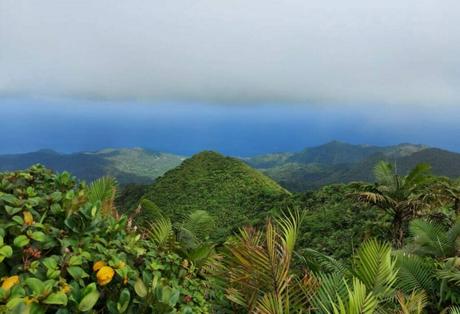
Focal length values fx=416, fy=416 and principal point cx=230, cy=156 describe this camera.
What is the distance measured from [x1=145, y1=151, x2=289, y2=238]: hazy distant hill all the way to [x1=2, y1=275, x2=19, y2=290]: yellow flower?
42.8 m

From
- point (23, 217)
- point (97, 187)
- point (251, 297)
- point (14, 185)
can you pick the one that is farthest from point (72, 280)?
point (97, 187)

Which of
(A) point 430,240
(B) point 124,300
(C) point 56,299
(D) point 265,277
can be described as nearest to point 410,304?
(D) point 265,277

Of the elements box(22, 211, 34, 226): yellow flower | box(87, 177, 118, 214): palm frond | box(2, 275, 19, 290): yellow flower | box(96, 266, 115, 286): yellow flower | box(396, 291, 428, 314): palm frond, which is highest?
box(22, 211, 34, 226): yellow flower

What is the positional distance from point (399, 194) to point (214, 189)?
46079 mm

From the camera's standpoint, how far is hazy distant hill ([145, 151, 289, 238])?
160 feet

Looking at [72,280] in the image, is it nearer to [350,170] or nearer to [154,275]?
[154,275]

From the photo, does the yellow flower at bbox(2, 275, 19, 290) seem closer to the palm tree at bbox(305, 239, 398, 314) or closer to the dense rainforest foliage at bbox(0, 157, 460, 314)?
the dense rainforest foliage at bbox(0, 157, 460, 314)

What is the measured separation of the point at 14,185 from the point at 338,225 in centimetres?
2705

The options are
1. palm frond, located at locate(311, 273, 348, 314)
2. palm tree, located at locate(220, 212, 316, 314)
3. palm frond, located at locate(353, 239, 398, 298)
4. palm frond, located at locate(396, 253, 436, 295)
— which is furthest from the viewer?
palm frond, located at locate(396, 253, 436, 295)

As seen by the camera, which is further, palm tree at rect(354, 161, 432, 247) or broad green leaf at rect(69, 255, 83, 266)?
palm tree at rect(354, 161, 432, 247)

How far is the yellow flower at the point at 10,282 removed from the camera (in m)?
1.90

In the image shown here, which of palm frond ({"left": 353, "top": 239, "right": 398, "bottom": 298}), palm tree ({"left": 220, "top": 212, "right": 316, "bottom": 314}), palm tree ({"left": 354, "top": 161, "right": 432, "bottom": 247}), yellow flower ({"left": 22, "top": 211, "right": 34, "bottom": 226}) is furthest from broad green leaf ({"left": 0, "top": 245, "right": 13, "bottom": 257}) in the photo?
palm tree ({"left": 354, "top": 161, "right": 432, "bottom": 247})

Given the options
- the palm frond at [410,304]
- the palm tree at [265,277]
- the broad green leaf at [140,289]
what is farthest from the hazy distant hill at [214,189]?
the broad green leaf at [140,289]

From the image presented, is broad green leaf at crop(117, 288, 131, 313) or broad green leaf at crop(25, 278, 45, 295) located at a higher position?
broad green leaf at crop(25, 278, 45, 295)
